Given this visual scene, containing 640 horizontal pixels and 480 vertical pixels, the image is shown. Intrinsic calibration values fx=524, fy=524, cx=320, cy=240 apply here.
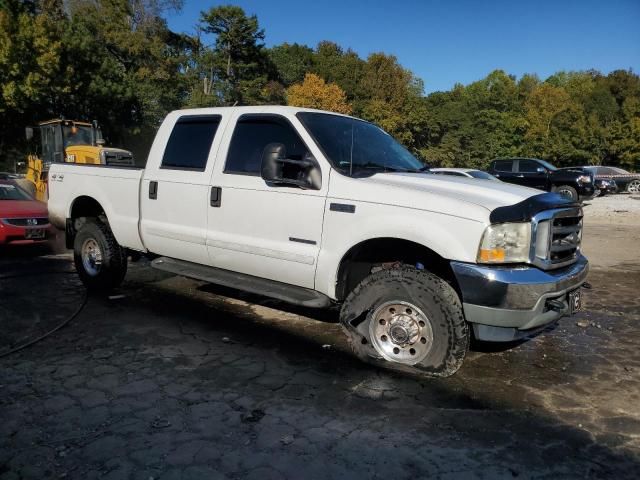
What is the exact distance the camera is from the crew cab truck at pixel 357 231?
364 cm

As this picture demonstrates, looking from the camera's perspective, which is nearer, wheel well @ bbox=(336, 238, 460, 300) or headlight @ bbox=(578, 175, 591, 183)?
wheel well @ bbox=(336, 238, 460, 300)

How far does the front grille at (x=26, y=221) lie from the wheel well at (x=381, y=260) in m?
7.14

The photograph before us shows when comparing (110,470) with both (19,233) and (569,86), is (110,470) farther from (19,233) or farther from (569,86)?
(569,86)

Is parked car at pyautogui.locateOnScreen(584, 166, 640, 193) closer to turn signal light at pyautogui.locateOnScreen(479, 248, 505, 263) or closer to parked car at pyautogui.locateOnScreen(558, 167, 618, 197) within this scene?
parked car at pyautogui.locateOnScreen(558, 167, 618, 197)

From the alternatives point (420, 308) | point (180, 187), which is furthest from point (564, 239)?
point (180, 187)

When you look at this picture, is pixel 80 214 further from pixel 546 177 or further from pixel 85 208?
pixel 546 177

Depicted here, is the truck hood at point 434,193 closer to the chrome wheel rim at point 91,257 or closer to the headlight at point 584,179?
the chrome wheel rim at point 91,257

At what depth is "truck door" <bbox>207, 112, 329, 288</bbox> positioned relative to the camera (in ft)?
14.3

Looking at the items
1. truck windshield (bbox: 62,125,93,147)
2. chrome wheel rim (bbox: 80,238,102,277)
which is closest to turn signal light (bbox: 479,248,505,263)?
chrome wheel rim (bbox: 80,238,102,277)

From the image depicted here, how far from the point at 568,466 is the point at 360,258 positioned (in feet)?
7.01

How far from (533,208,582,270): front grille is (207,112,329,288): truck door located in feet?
5.40

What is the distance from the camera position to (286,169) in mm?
4410

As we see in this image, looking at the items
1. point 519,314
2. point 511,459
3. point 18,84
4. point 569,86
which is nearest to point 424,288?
point 519,314

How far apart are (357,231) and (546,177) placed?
58.3 ft
